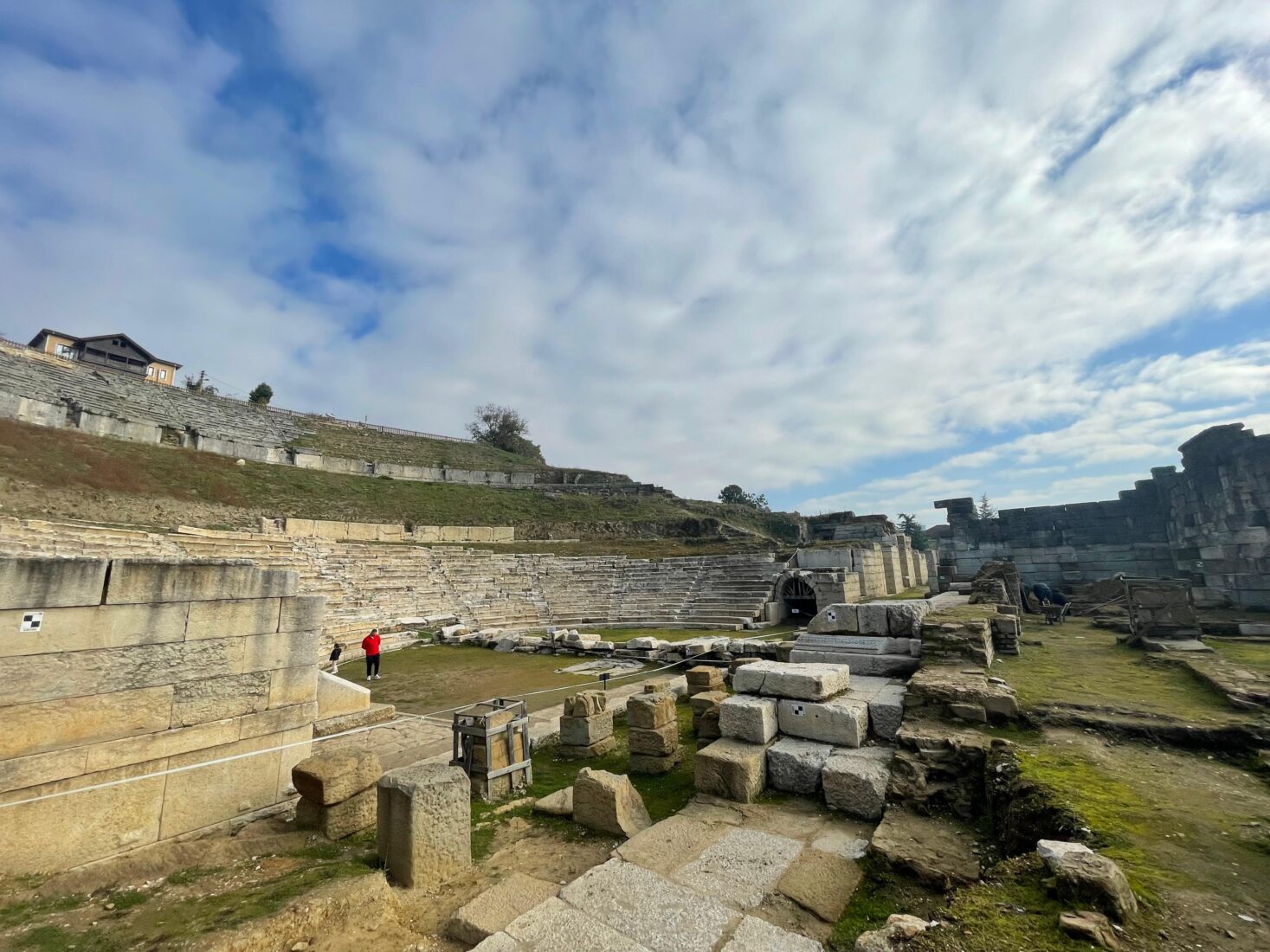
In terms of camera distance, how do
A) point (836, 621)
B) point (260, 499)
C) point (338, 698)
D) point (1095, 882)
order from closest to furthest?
point (1095, 882) < point (836, 621) < point (338, 698) < point (260, 499)

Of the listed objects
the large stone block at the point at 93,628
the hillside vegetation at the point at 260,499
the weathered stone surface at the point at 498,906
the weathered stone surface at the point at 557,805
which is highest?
the hillside vegetation at the point at 260,499

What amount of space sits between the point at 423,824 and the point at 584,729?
2983 millimetres

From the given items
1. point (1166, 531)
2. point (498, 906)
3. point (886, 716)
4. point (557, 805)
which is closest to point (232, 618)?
point (557, 805)

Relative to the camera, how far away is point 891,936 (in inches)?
83.2

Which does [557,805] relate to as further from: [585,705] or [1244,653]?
[1244,653]

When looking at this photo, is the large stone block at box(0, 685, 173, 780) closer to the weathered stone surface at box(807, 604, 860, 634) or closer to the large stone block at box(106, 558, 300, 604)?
the large stone block at box(106, 558, 300, 604)

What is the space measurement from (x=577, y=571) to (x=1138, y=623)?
19.6 meters

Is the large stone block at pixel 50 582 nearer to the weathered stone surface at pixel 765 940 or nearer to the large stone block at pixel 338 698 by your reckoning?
the large stone block at pixel 338 698

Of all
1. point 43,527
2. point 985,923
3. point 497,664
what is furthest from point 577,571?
point 985,923

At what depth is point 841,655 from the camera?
636 cm

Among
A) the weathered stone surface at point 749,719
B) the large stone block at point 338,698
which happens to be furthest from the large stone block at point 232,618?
the weathered stone surface at point 749,719

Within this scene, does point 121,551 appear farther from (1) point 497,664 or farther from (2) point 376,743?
(2) point 376,743

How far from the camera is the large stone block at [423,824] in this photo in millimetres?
3340

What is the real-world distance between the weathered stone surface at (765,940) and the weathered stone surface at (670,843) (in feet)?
2.27
